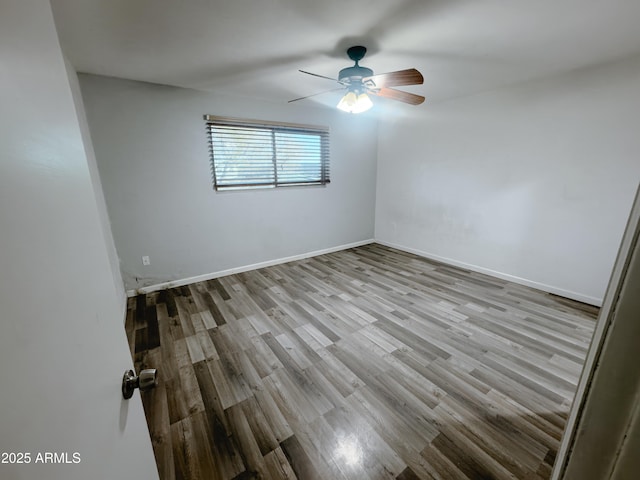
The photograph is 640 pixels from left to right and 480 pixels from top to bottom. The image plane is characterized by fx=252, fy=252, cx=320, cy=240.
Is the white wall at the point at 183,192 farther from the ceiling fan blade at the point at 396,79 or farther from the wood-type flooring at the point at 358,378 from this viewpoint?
the ceiling fan blade at the point at 396,79

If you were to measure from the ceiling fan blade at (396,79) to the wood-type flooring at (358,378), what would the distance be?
201cm

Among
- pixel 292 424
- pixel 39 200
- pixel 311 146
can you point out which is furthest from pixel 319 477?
pixel 311 146

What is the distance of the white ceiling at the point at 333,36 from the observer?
1462 mm

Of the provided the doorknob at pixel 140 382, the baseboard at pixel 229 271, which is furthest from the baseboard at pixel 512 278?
the doorknob at pixel 140 382

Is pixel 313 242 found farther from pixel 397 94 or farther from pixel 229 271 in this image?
pixel 397 94

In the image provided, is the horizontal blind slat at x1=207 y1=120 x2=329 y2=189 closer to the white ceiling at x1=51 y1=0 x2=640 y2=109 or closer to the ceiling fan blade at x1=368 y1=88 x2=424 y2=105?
the white ceiling at x1=51 y1=0 x2=640 y2=109

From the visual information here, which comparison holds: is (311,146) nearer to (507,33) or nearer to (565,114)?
(507,33)

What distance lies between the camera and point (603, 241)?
247cm

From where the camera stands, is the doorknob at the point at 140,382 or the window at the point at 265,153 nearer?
the doorknob at the point at 140,382

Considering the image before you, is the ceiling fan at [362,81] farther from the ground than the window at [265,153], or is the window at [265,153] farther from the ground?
the ceiling fan at [362,81]

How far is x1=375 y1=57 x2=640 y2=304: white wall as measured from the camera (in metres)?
2.32

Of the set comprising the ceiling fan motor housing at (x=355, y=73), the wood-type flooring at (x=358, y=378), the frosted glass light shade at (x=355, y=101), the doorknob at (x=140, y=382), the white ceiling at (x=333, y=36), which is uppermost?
the white ceiling at (x=333, y=36)

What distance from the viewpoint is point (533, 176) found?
2.82 metres

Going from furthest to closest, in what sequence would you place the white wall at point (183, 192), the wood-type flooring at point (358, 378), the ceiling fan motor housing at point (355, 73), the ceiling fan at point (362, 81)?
1. the white wall at point (183, 192)
2. the ceiling fan motor housing at point (355, 73)
3. the ceiling fan at point (362, 81)
4. the wood-type flooring at point (358, 378)
